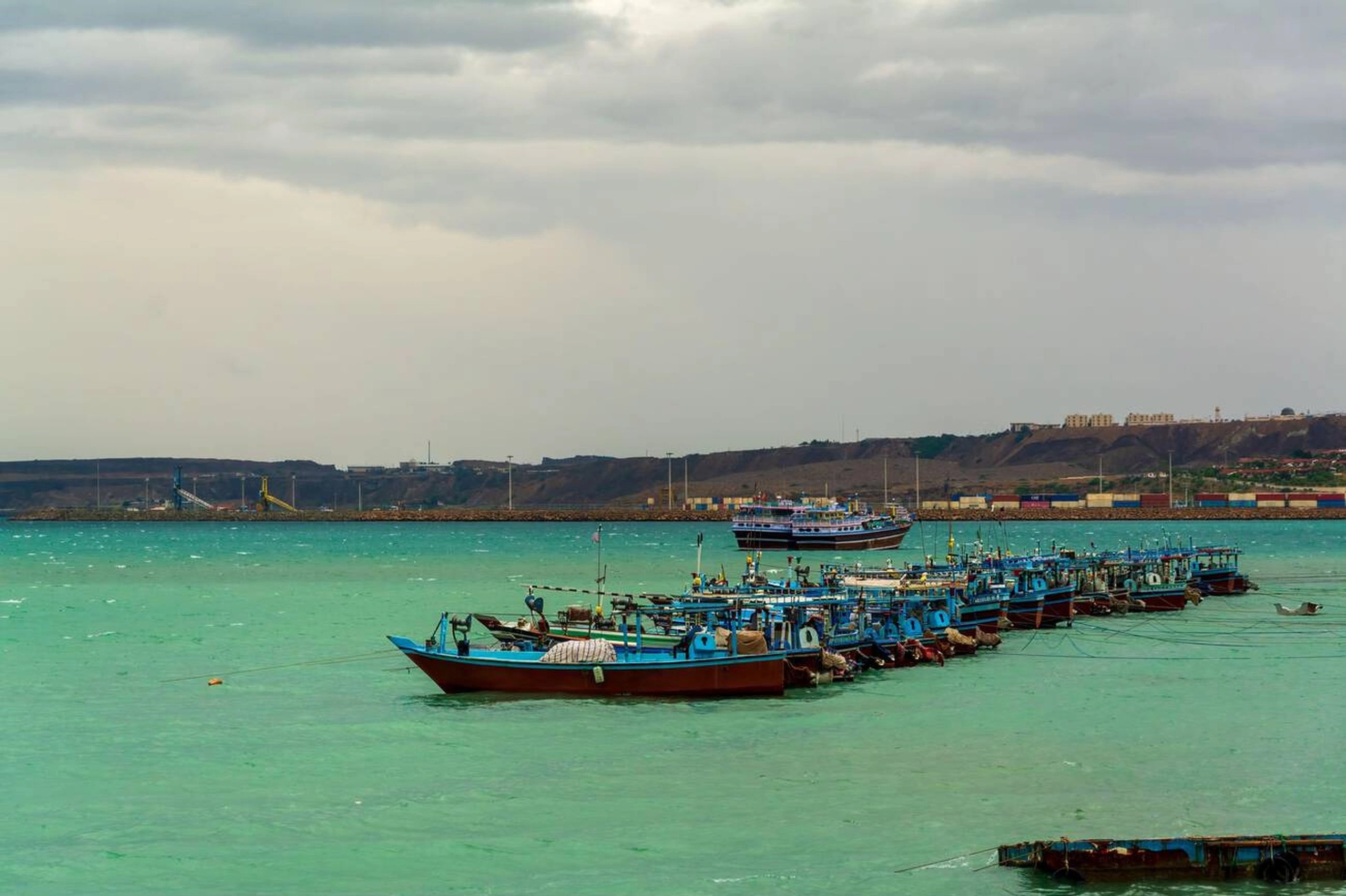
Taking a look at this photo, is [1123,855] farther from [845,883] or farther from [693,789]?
[693,789]

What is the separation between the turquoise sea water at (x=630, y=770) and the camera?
28.7 metres

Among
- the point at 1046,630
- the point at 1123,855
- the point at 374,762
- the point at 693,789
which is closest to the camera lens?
the point at 1123,855

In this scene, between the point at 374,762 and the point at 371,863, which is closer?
the point at 371,863

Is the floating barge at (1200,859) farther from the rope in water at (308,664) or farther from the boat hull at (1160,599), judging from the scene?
the boat hull at (1160,599)

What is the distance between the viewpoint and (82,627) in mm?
76188

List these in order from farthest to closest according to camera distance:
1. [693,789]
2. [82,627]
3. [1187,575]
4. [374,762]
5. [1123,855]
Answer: [1187,575], [82,627], [374,762], [693,789], [1123,855]

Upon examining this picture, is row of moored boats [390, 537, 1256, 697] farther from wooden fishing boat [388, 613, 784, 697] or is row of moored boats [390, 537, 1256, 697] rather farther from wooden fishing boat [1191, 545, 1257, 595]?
wooden fishing boat [1191, 545, 1257, 595]

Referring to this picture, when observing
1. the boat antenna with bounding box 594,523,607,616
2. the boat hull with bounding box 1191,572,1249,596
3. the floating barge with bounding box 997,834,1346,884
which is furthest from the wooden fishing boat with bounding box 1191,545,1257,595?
the floating barge with bounding box 997,834,1346,884

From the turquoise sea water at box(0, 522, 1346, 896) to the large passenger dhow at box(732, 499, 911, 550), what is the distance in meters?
103

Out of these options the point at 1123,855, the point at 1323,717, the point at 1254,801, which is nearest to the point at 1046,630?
the point at 1323,717

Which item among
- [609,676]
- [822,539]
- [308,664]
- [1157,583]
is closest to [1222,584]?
[1157,583]

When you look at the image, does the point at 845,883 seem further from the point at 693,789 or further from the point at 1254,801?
the point at 1254,801

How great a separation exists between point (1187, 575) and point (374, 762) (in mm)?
66687

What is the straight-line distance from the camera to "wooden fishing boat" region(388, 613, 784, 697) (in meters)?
46.3
